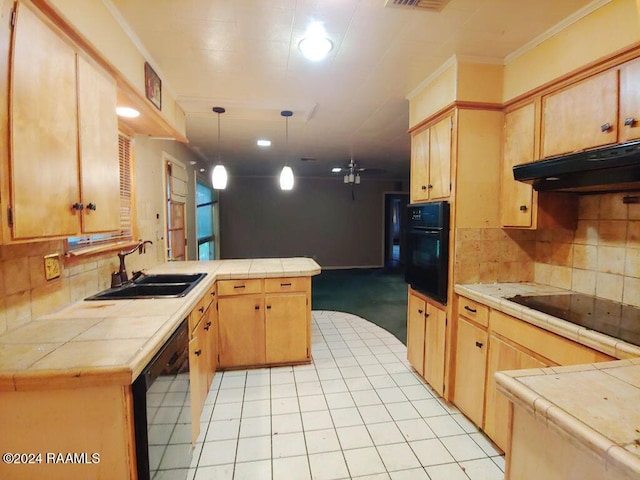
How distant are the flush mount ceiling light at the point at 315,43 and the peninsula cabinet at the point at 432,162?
96cm

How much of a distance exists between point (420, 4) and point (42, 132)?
5.60 ft

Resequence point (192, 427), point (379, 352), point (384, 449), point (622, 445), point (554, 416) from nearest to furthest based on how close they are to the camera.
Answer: point (622, 445), point (554, 416), point (192, 427), point (384, 449), point (379, 352)

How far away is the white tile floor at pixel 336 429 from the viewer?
5.49 ft

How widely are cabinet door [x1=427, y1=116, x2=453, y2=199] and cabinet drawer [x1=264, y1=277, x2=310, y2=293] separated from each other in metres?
1.30

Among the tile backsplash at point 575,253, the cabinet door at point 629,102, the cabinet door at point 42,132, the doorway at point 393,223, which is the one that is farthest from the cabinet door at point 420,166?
the doorway at point 393,223

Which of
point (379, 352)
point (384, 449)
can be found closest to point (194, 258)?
point (379, 352)

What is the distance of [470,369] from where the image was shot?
6.59 ft

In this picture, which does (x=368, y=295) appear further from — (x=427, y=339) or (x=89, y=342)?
(x=89, y=342)

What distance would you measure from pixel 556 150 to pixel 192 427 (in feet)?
8.48

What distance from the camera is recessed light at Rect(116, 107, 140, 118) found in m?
1.98

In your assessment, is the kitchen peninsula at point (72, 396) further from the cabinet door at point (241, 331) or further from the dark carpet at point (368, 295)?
the dark carpet at point (368, 295)

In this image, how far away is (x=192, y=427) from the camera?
1.70 metres

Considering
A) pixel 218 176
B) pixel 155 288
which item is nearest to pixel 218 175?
pixel 218 176

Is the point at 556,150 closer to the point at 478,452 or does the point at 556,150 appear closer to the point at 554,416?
the point at 554,416
